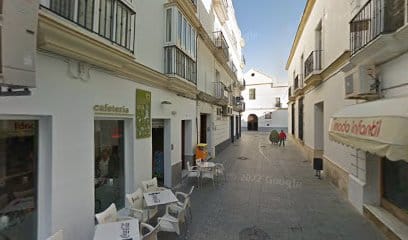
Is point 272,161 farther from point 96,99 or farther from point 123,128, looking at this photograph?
point 96,99

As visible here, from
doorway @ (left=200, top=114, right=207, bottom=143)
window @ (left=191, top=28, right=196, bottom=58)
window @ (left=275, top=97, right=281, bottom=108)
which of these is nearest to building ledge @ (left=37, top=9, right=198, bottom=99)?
window @ (left=191, top=28, right=196, bottom=58)

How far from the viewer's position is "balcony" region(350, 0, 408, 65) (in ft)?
14.3

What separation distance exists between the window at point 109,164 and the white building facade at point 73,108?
0.02m

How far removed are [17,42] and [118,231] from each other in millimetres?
2914

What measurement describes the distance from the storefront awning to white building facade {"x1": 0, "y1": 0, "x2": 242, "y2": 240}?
4.42 m

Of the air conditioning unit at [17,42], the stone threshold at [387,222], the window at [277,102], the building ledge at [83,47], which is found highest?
the window at [277,102]

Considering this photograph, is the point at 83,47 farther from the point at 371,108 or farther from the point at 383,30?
the point at 383,30

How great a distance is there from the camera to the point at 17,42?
232 cm

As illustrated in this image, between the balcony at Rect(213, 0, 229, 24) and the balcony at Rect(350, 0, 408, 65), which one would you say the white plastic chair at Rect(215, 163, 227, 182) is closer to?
the balcony at Rect(350, 0, 408, 65)

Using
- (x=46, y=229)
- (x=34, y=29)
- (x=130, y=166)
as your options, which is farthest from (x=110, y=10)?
(x=46, y=229)

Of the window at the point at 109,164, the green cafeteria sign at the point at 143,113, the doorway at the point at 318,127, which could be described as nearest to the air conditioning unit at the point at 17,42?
the window at the point at 109,164

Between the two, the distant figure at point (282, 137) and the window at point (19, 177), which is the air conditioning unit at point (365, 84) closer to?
the window at point (19, 177)

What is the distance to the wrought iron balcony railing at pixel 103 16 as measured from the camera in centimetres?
378

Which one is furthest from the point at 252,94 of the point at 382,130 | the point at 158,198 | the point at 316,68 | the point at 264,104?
the point at 382,130
